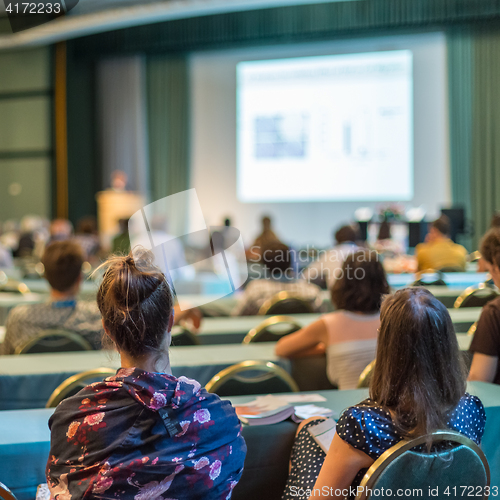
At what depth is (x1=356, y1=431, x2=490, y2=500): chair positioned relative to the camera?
1262 millimetres

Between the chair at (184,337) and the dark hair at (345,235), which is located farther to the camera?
the dark hair at (345,235)

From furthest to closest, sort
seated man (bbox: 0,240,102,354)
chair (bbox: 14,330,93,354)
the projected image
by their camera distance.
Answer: the projected image, seated man (bbox: 0,240,102,354), chair (bbox: 14,330,93,354)

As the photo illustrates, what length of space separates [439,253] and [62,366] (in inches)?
166

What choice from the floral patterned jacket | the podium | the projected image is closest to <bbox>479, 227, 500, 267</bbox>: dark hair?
the floral patterned jacket

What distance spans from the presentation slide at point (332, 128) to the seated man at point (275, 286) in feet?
19.3

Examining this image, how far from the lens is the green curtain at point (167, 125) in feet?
37.9

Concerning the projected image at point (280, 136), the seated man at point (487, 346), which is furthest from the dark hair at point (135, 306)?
the projected image at point (280, 136)

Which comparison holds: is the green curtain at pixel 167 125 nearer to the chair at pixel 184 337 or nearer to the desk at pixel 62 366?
the chair at pixel 184 337

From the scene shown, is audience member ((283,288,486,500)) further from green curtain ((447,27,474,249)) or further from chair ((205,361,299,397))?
green curtain ((447,27,474,249))

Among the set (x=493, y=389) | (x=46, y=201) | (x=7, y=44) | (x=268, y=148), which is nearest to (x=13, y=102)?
(x=7, y=44)

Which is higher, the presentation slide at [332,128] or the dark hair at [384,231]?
the presentation slide at [332,128]

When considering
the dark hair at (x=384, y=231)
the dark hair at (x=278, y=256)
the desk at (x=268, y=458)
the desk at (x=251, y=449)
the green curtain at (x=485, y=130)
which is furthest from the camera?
the green curtain at (x=485, y=130)

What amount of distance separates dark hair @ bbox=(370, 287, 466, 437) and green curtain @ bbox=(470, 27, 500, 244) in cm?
918

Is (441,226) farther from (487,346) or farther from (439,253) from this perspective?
(487,346)
